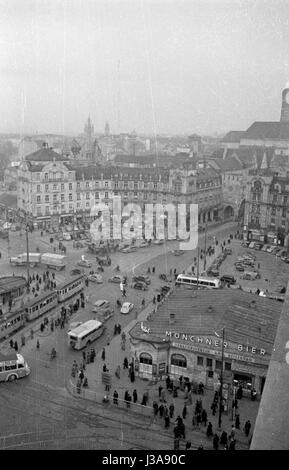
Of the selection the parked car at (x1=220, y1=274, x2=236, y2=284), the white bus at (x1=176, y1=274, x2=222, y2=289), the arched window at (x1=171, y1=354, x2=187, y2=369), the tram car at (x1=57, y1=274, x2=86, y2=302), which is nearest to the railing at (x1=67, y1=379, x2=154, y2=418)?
the arched window at (x1=171, y1=354, x2=187, y2=369)

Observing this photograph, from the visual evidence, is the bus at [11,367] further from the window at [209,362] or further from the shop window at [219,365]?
the shop window at [219,365]

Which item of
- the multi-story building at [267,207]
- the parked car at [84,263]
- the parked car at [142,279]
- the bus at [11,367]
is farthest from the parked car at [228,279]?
the bus at [11,367]

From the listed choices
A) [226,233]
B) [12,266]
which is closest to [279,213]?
[226,233]

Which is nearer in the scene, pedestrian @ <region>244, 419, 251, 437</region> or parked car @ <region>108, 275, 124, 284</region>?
pedestrian @ <region>244, 419, 251, 437</region>

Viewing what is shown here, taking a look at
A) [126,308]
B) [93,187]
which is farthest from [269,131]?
[126,308]

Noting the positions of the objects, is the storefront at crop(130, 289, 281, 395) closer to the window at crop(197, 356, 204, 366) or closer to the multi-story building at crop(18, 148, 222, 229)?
the window at crop(197, 356, 204, 366)

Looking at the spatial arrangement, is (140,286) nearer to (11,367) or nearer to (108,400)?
(11,367)
